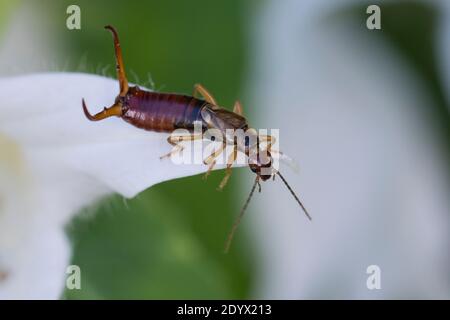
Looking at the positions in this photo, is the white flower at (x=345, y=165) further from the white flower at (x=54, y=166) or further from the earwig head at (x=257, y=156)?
the white flower at (x=54, y=166)

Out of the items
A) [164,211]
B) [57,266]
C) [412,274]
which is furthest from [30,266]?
[412,274]

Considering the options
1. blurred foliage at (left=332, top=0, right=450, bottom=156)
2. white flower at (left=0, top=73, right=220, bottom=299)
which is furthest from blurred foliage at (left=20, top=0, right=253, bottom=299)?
blurred foliage at (left=332, top=0, right=450, bottom=156)

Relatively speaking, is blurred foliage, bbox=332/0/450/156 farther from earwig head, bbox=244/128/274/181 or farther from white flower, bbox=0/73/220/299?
white flower, bbox=0/73/220/299

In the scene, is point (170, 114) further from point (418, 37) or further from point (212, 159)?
point (418, 37)

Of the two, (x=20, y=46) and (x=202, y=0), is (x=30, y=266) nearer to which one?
(x=20, y=46)

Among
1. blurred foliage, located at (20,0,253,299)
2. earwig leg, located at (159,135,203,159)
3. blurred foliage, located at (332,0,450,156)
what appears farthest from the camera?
blurred foliage, located at (332,0,450,156)
